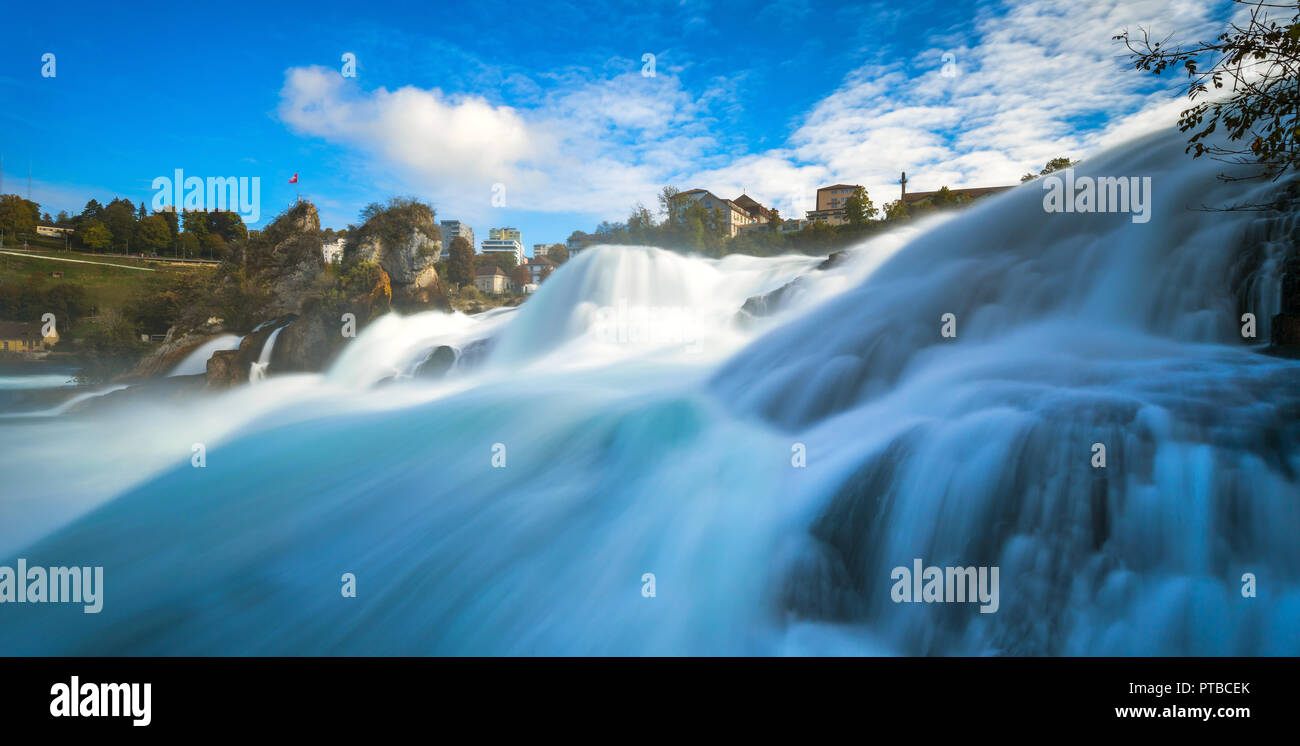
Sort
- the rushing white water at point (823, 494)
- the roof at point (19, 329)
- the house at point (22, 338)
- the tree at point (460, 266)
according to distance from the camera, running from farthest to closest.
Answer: the tree at point (460, 266), the roof at point (19, 329), the house at point (22, 338), the rushing white water at point (823, 494)

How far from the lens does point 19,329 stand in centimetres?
2005

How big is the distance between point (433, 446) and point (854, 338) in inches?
264

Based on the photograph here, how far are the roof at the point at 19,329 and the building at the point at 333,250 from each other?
12.2 metres

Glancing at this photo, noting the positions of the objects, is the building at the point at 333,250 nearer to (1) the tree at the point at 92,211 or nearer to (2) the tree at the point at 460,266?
(2) the tree at the point at 460,266

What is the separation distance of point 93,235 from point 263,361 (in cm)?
1779

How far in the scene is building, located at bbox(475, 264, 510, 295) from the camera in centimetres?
4129

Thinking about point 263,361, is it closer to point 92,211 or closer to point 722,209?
point 92,211

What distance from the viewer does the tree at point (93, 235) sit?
79.0 ft

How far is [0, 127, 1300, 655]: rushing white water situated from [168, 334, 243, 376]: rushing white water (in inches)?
258

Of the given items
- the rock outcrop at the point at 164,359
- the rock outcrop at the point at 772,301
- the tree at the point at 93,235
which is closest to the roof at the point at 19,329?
the tree at the point at 93,235

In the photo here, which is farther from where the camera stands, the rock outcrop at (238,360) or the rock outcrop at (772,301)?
the rock outcrop at (238,360)

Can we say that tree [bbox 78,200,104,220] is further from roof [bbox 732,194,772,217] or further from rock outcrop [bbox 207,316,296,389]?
roof [bbox 732,194,772,217]

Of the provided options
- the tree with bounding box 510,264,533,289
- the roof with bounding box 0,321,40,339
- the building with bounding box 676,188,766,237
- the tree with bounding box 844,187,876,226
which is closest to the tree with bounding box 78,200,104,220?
the roof with bounding box 0,321,40,339
